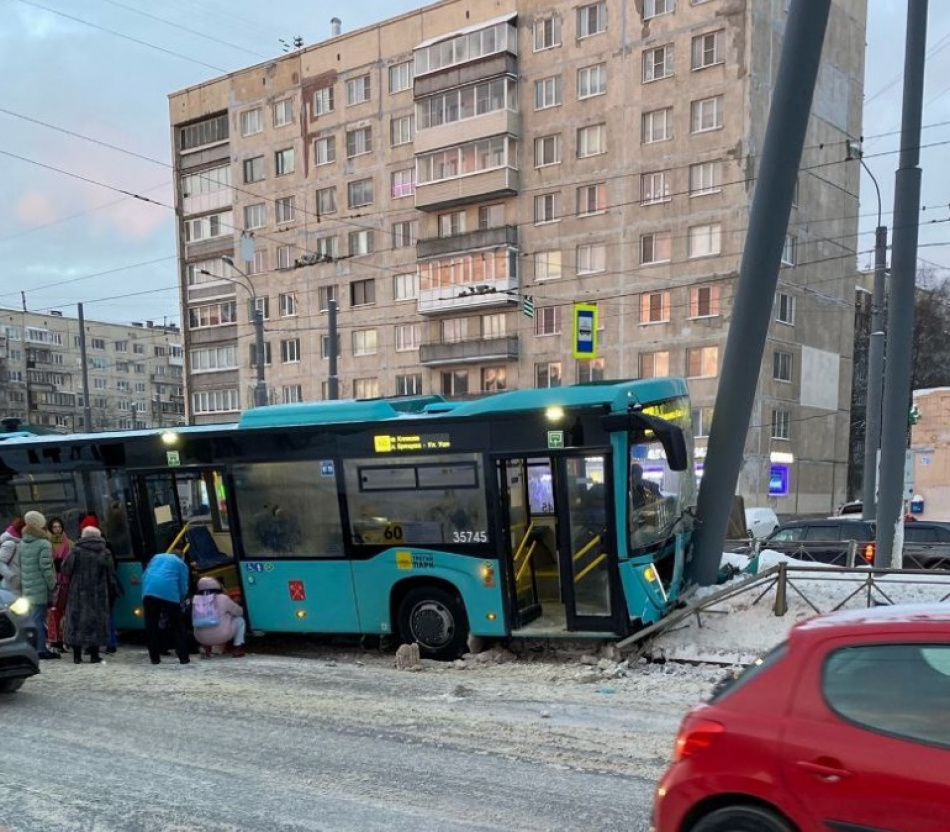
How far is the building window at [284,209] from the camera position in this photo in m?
52.3

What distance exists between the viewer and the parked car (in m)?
7.60

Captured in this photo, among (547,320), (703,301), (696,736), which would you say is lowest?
(696,736)

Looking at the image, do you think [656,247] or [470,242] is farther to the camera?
[470,242]

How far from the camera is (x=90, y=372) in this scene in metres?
96.1

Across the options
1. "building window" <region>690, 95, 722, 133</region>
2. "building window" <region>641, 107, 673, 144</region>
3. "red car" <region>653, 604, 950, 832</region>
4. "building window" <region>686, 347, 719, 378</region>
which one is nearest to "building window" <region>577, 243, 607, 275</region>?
"building window" <region>641, 107, 673, 144</region>

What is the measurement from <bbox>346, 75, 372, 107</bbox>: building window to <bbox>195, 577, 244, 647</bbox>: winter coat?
44.3 metres

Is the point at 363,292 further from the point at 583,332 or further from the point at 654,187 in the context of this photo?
the point at 583,332

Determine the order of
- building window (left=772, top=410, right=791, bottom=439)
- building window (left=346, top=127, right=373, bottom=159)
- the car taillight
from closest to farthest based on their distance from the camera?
the car taillight → building window (left=772, top=410, right=791, bottom=439) → building window (left=346, top=127, right=373, bottom=159)

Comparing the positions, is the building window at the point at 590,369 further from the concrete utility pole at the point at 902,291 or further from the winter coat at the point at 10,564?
the winter coat at the point at 10,564

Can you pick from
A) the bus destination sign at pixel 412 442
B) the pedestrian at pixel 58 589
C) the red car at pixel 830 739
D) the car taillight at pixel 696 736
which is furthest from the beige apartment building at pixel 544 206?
the red car at pixel 830 739

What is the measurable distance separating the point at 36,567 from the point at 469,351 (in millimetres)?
Answer: 36317

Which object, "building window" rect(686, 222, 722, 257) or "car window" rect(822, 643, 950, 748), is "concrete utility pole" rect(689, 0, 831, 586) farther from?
"building window" rect(686, 222, 722, 257)

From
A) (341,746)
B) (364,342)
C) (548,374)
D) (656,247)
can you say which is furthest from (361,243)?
(341,746)

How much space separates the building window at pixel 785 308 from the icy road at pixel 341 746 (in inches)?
1354
